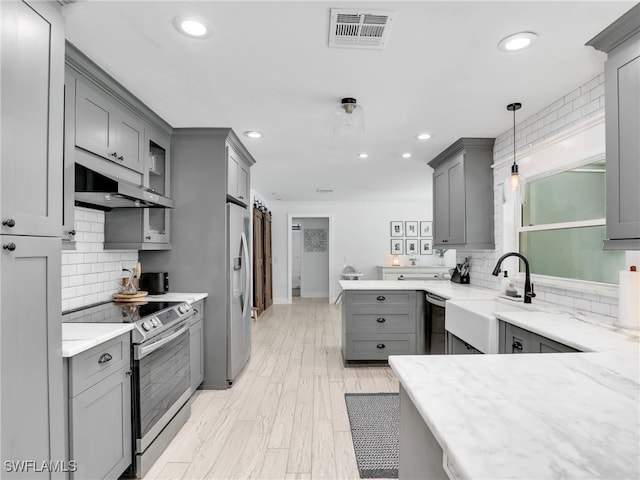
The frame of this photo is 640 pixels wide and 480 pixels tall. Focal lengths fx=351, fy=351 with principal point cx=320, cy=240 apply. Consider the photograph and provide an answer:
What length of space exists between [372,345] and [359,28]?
122 inches

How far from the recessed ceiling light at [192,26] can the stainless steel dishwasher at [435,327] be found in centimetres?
288

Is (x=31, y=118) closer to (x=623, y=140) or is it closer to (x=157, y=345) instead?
(x=157, y=345)

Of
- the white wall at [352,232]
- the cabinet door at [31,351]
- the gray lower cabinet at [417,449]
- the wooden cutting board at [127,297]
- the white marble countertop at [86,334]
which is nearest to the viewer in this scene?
the gray lower cabinet at [417,449]

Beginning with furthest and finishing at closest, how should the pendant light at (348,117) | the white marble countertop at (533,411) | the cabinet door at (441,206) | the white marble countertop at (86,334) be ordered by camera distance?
the cabinet door at (441,206)
the pendant light at (348,117)
the white marble countertop at (86,334)
the white marble countertop at (533,411)

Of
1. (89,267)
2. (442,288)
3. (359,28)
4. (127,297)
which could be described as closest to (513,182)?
(442,288)

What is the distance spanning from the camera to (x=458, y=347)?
278 centimetres

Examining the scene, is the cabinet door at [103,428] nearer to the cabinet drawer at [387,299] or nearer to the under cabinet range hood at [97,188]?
the under cabinet range hood at [97,188]

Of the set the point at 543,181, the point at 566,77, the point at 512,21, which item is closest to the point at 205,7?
the point at 512,21

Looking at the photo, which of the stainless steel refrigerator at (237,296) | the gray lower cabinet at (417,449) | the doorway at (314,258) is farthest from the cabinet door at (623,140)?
the doorway at (314,258)

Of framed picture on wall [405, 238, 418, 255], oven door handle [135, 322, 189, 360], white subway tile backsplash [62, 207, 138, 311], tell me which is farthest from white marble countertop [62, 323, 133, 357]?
framed picture on wall [405, 238, 418, 255]

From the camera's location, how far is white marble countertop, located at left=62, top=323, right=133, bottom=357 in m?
1.53

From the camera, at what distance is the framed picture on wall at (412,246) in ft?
27.8

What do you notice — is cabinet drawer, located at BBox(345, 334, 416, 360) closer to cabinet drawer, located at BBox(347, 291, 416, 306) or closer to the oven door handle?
cabinet drawer, located at BBox(347, 291, 416, 306)

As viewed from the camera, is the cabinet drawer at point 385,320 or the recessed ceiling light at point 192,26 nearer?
the recessed ceiling light at point 192,26
